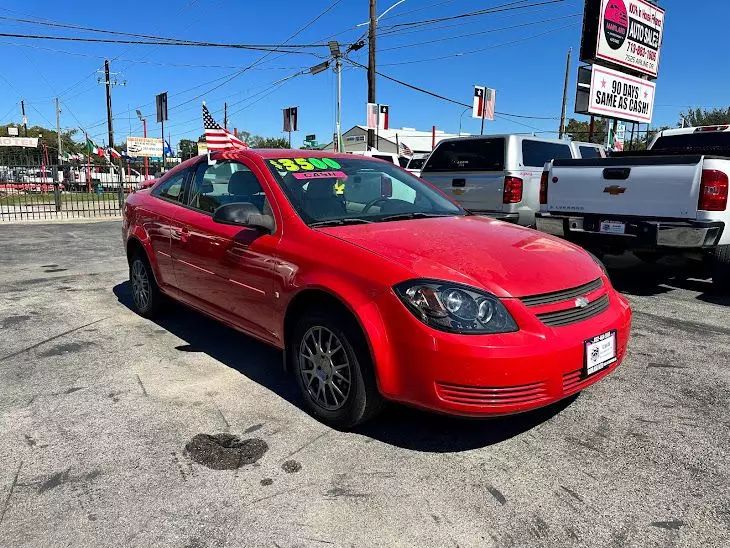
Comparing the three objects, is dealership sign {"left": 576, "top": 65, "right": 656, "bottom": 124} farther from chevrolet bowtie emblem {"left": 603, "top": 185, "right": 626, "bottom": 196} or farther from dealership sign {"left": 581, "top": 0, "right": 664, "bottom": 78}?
chevrolet bowtie emblem {"left": 603, "top": 185, "right": 626, "bottom": 196}

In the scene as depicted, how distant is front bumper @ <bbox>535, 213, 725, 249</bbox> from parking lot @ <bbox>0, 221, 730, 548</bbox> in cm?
147

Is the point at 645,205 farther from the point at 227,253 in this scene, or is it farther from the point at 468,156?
the point at 227,253

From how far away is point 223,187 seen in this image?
4266mm

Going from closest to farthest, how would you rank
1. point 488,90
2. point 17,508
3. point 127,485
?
1. point 17,508
2. point 127,485
3. point 488,90

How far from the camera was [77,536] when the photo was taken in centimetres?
222

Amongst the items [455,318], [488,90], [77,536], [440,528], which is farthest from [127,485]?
[488,90]

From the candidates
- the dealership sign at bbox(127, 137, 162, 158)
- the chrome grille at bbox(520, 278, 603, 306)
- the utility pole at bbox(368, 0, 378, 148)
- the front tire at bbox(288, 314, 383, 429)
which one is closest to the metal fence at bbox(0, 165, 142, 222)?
the utility pole at bbox(368, 0, 378, 148)

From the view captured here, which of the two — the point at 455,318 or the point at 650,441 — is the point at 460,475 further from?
the point at 650,441

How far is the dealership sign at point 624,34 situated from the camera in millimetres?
15219

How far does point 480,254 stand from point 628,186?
390cm

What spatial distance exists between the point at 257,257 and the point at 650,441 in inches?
96.3

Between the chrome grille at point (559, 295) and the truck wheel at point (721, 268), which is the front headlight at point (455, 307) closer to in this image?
the chrome grille at point (559, 295)

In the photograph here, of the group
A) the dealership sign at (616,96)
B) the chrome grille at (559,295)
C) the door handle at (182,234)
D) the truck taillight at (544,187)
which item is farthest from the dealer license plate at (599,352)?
the dealership sign at (616,96)

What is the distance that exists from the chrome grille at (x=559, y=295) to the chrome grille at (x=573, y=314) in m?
0.06
